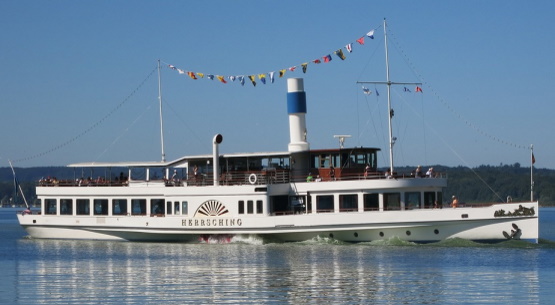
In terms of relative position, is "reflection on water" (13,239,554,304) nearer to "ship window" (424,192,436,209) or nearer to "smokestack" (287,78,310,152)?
"ship window" (424,192,436,209)

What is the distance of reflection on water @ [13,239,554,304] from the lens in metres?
28.1

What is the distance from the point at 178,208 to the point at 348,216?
9.21m

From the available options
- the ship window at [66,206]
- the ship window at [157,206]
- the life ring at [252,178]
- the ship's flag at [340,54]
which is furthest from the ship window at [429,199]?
the ship window at [66,206]

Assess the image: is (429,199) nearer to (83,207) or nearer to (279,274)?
(279,274)

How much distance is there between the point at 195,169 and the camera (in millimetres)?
49406

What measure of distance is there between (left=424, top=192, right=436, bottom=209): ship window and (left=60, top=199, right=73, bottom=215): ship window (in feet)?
61.6

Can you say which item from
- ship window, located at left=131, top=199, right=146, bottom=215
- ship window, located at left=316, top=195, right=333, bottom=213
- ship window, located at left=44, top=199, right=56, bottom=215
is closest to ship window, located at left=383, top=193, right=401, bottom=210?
ship window, located at left=316, top=195, right=333, bottom=213

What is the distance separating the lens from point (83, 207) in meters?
51.4

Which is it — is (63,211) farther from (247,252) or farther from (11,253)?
(247,252)

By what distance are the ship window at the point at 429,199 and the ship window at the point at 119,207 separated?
15.3m

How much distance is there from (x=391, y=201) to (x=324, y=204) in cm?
327

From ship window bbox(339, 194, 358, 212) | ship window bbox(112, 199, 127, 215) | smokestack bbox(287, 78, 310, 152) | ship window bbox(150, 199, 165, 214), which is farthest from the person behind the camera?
ship window bbox(112, 199, 127, 215)

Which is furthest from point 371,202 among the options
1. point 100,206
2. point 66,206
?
point 66,206

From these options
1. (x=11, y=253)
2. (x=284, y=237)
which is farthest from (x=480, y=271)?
(x=11, y=253)
